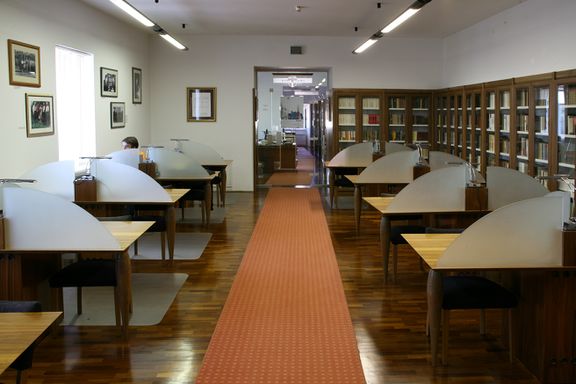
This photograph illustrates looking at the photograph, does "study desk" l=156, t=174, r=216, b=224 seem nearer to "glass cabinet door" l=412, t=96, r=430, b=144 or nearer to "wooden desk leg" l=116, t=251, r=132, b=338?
"wooden desk leg" l=116, t=251, r=132, b=338

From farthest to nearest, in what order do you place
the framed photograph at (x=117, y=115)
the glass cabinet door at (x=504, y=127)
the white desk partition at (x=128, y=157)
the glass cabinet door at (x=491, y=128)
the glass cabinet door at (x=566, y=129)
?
the framed photograph at (x=117, y=115) < the glass cabinet door at (x=491, y=128) < the glass cabinet door at (x=504, y=127) < the white desk partition at (x=128, y=157) < the glass cabinet door at (x=566, y=129)

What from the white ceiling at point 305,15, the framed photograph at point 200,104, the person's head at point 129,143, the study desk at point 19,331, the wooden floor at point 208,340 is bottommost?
the wooden floor at point 208,340

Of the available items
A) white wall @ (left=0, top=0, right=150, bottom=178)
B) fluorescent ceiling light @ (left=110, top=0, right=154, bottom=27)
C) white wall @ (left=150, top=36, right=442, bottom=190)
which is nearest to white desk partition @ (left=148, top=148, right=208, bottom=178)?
white wall @ (left=0, top=0, right=150, bottom=178)

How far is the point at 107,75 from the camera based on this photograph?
10000 mm

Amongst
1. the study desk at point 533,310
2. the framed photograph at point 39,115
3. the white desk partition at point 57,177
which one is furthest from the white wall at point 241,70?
the study desk at point 533,310

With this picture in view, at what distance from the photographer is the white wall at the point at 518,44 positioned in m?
7.63

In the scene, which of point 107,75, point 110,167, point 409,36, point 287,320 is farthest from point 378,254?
point 409,36

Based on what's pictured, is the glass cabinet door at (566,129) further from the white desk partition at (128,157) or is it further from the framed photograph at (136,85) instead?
the framed photograph at (136,85)

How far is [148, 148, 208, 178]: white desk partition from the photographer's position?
329 inches

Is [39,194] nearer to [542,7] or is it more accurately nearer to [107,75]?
[107,75]

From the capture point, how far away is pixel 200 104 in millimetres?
12789

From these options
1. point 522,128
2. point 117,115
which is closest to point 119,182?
point 117,115

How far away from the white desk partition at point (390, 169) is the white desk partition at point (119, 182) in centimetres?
284

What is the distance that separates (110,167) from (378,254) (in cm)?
305
